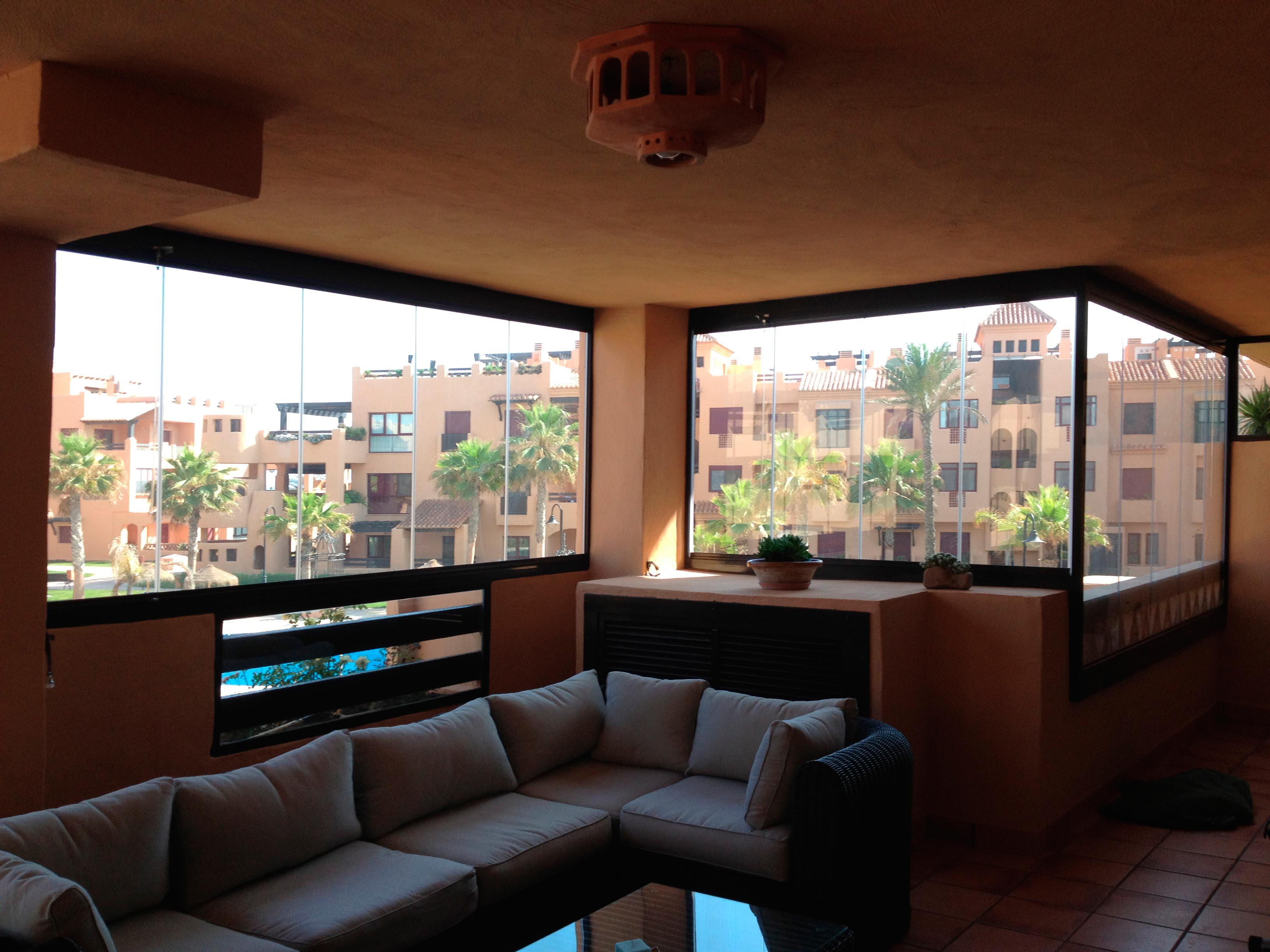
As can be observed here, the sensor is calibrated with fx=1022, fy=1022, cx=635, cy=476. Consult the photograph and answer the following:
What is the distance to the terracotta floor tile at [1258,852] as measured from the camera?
4.79 meters

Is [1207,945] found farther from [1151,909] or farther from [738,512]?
[738,512]

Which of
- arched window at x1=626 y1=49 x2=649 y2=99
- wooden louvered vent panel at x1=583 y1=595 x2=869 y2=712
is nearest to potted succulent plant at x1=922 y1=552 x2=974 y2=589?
wooden louvered vent panel at x1=583 y1=595 x2=869 y2=712

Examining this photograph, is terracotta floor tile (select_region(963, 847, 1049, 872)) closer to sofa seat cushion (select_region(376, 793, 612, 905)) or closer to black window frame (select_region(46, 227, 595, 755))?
sofa seat cushion (select_region(376, 793, 612, 905))

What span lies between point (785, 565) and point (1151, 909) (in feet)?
7.09

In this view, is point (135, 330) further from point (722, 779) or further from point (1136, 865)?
point (1136, 865)

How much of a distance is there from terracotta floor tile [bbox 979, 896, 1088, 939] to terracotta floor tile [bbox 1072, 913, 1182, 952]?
45 mm

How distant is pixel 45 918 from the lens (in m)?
2.34

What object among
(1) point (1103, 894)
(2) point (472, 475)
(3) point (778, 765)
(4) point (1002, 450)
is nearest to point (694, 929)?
(3) point (778, 765)

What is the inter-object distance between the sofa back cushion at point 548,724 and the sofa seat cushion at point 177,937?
1.59m

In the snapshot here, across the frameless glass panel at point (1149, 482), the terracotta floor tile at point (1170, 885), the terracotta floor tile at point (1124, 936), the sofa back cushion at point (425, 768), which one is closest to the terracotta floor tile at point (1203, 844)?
the terracotta floor tile at point (1170, 885)

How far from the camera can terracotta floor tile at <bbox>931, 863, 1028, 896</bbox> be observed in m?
4.43

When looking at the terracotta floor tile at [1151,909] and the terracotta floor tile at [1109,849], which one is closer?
the terracotta floor tile at [1151,909]

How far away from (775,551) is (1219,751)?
11.9ft

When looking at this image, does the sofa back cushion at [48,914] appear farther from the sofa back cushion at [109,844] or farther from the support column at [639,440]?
the support column at [639,440]
